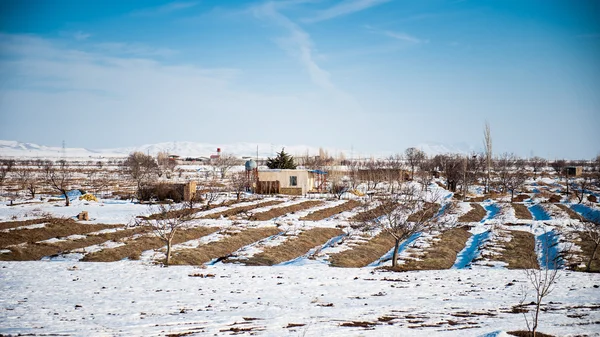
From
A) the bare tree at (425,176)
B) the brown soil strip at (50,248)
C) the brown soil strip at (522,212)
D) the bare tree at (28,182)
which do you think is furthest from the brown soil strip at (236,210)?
the brown soil strip at (522,212)

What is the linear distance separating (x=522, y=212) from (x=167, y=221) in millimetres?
37234

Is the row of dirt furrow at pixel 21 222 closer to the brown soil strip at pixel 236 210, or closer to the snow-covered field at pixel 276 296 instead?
the snow-covered field at pixel 276 296

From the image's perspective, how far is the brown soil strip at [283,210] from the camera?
1620 inches

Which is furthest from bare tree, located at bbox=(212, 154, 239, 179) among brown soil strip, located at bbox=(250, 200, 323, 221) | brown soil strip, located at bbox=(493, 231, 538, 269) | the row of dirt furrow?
brown soil strip, located at bbox=(493, 231, 538, 269)

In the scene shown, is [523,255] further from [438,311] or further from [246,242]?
[246,242]

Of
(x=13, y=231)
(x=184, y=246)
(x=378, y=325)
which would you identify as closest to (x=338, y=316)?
(x=378, y=325)

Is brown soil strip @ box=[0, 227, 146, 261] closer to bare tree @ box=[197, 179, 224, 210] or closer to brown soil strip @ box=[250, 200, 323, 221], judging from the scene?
brown soil strip @ box=[250, 200, 323, 221]

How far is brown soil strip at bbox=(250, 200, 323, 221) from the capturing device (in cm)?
4116

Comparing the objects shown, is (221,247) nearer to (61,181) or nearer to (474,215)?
(474,215)

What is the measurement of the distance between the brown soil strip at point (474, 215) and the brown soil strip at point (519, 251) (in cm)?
800

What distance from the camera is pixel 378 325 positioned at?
13.4 metres

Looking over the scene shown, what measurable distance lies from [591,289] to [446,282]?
5.81 metres

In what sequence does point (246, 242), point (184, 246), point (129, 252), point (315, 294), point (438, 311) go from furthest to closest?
1. point (246, 242)
2. point (184, 246)
3. point (129, 252)
4. point (315, 294)
5. point (438, 311)

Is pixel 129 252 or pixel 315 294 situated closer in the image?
pixel 315 294
